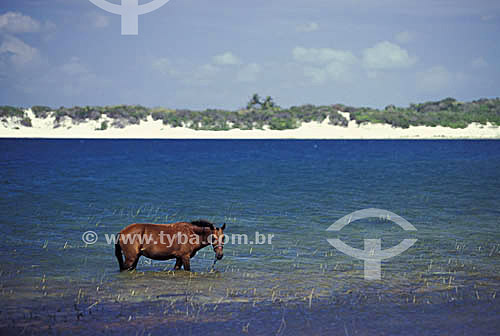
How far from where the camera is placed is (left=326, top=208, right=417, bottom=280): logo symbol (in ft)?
40.4

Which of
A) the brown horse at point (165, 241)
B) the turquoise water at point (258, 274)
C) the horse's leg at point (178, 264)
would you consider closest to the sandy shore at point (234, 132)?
the turquoise water at point (258, 274)

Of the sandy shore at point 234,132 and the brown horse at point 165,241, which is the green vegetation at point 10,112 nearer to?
the sandy shore at point 234,132

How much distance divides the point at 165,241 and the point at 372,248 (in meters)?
6.00

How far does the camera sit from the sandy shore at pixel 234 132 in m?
125

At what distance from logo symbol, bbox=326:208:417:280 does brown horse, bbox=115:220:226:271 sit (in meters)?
3.40

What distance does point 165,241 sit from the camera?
37.2 ft

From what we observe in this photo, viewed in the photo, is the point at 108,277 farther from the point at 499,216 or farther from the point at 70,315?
the point at 499,216

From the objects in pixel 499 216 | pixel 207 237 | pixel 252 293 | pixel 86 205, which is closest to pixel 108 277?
pixel 207 237

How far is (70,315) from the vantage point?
8.82 metres

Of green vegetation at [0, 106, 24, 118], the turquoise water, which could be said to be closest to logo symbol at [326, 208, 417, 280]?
the turquoise water

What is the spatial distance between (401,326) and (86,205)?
680 inches

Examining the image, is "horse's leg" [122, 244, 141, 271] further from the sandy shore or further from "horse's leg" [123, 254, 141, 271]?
the sandy shore

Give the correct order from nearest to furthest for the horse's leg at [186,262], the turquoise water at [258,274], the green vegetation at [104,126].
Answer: the turquoise water at [258,274] < the horse's leg at [186,262] < the green vegetation at [104,126]

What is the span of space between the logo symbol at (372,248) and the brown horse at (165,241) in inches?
134
